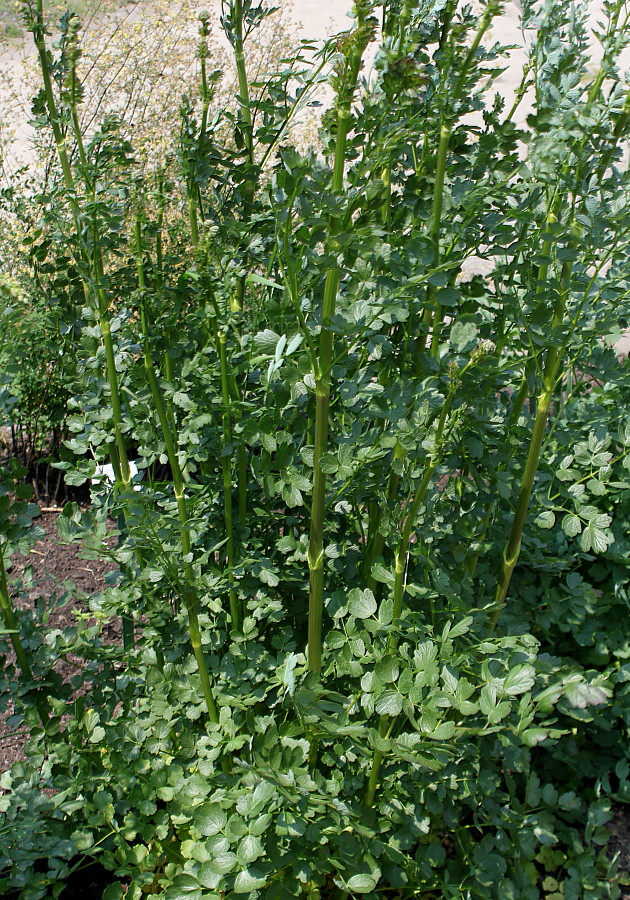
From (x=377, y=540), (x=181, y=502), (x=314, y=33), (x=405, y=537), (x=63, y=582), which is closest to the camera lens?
(x=405, y=537)

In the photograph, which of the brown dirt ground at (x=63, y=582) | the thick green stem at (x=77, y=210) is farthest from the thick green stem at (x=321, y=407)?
the brown dirt ground at (x=63, y=582)

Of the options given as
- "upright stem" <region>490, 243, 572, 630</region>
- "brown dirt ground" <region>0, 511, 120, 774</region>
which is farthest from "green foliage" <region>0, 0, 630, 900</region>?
"brown dirt ground" <region>0, 511, 120, 774</region>

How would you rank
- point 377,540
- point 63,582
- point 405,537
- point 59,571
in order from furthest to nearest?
point 59,571, point 63,582, point 377,540, point 405,537

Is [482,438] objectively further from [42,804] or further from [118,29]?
[118,29]

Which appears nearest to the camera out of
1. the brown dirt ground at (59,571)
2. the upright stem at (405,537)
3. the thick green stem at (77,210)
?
the upright stem at (405,537)

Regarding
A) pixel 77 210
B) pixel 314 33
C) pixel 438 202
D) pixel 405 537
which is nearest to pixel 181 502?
pixel 405 537

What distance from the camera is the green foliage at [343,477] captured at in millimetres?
1106

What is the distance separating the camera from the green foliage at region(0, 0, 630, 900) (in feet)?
3.63

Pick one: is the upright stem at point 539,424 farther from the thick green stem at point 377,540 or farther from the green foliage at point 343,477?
the thick green stem at point 377,540

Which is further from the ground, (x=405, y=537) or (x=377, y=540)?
(x=405, y=537)

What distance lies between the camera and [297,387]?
1146mm

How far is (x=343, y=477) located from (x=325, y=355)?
23cm

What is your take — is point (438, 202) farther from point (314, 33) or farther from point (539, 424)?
point (314, 33)

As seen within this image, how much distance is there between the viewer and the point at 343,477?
4.04 feet
